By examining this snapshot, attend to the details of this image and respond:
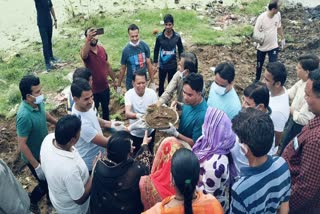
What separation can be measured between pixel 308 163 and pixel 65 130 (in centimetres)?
198

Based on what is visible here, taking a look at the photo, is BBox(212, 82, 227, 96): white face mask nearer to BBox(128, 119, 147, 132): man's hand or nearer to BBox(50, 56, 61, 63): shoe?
BBox(128, 119, 147, 132): man's hand

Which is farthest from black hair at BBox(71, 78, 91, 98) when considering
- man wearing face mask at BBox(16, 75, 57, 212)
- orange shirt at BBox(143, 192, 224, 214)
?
orange shirt at BBox(143, 192, 224, 214)

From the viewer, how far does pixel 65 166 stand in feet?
9.93

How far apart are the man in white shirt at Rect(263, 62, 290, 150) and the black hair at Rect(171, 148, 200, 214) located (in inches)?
71.2

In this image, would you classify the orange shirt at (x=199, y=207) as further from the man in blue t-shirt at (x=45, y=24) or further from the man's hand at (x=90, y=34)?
the man in blue t-shirt at (x=45, y=24)

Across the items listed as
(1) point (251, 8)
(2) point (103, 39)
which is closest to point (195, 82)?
(2) point (103, 39)

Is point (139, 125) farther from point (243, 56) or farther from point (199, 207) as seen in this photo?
point (243, 56)

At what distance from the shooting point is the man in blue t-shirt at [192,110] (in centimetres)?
375

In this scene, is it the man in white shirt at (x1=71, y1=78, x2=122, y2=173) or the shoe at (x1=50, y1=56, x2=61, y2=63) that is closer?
the man in white shirt at (x1=71, y1=78, x2=122, y2=173)

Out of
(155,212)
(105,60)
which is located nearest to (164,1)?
(105,60)

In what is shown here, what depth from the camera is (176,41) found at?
6.04 meters

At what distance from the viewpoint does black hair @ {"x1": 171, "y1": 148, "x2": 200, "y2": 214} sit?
233cm

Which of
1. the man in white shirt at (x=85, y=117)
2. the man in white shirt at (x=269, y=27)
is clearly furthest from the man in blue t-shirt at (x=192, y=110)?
the man in white shirt at (x=269, y=27)

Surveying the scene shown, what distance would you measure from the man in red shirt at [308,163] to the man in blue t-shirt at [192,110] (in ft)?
3.22
